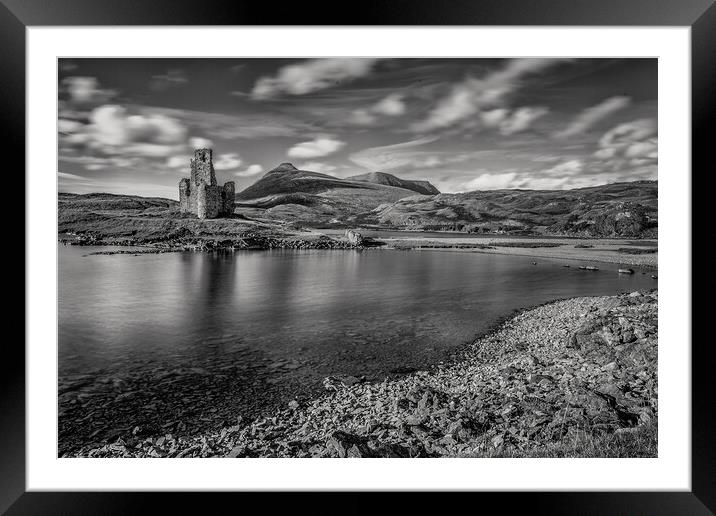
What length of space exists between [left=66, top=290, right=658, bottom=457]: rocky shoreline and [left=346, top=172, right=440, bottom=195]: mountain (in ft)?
12.7

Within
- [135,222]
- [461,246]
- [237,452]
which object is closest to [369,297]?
[237,452]

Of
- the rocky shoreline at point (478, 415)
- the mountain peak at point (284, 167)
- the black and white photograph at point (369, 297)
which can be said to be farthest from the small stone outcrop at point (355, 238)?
the rocky shoreline at point (478, 415)

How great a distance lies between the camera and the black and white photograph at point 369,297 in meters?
4.47

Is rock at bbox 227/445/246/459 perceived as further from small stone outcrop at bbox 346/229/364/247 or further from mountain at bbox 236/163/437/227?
small stone outcrop at bbox 346/229/364/247

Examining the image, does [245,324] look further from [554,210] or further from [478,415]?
[554,210]

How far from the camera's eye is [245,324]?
8.38 meters

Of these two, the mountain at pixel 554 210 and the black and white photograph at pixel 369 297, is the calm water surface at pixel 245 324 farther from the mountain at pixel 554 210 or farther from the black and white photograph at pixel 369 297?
the mountain at pixel 554 210

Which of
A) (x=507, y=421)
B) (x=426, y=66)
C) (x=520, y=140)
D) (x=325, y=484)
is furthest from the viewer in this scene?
(x=520, y=140)
